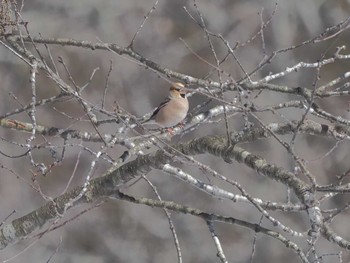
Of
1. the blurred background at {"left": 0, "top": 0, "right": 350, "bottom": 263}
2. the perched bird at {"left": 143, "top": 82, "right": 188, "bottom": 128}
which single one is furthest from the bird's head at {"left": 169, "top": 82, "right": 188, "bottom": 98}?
the blurred background at {"left": 0, "top": 0, "right": 350, "bottom": 263}

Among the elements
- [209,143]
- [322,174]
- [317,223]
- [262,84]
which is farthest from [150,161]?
[322,174]

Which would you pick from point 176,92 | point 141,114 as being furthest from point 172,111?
point 141,114

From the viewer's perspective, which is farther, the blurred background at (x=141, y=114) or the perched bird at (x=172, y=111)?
the blurred background at (x=141, y=114)

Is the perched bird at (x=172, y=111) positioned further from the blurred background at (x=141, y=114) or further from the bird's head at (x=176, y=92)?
the blurred background at (x=141, y=114)

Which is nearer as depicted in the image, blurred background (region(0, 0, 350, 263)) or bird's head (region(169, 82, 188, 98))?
bird's head (region(169, 82, 188, 98))

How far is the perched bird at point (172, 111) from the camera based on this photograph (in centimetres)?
192

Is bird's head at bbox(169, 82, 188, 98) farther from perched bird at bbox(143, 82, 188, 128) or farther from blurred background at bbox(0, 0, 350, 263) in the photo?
blurred background at bbox(0, 0, 350, 263)

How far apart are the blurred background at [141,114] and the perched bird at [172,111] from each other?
5.69 ft

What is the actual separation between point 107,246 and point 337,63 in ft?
4.95

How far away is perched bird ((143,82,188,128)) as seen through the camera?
1.92m

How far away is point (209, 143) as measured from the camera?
166 centimetres

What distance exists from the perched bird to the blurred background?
173 centimetres

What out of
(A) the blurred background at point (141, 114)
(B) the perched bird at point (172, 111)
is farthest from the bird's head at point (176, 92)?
(A) the blurred background at point (141, 114)

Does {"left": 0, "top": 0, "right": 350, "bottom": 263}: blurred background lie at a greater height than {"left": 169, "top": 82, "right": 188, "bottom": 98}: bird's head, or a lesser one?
greater
